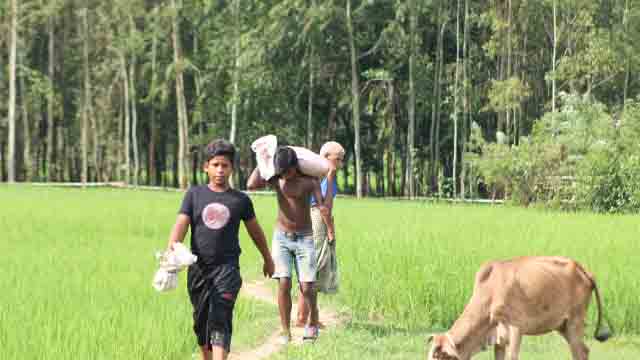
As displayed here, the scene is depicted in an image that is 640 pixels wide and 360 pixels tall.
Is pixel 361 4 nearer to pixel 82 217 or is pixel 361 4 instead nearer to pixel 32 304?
pixel 82 217

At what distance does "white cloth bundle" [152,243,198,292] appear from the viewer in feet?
25.6

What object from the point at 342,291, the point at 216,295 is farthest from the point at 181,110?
the point at 216,295

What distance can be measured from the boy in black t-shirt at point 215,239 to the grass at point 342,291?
1032mm

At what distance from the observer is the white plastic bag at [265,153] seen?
993cm

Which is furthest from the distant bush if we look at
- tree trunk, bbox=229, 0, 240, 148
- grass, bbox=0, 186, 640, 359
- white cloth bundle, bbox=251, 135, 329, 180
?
white cloth bundle, bbox=251, 135, 329, 180

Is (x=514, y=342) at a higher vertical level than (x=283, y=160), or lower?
lower

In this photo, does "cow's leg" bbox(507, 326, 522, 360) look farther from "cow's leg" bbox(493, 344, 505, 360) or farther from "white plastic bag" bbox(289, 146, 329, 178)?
"white plastic bag" bbox(289, 146, 329, 178)

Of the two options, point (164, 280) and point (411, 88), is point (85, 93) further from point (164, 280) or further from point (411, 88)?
point (164, 280)

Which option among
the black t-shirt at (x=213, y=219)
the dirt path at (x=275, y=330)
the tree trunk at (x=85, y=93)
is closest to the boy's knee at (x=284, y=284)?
the dirt path at (x=275, y=330)

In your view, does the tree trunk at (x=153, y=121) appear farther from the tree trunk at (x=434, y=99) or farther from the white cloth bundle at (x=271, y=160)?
the white cloth bundle at (x=271, y=160)

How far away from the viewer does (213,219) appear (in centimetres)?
798

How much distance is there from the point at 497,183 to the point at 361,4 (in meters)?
12.9

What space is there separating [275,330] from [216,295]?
11.1ft

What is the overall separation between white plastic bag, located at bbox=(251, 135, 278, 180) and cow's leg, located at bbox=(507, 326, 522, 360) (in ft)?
9.17
